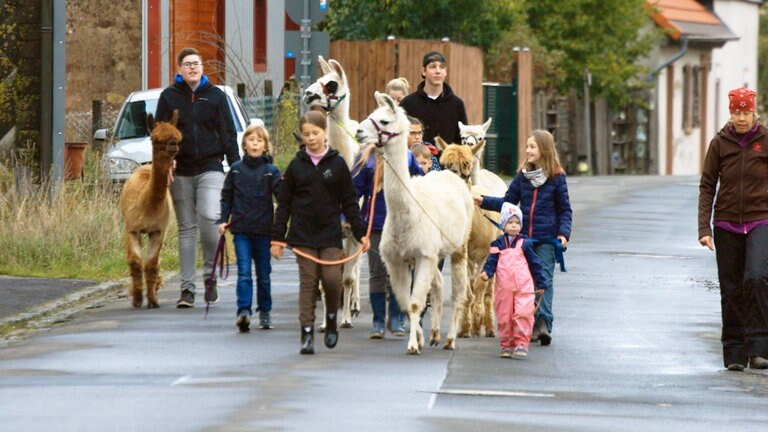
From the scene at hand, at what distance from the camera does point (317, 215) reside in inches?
476

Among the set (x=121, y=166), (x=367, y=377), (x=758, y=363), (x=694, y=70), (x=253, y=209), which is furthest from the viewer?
(x=694, y=70)

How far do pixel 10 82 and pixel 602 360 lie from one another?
10.2 m

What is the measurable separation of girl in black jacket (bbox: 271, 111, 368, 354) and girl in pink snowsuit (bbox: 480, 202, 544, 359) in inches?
40.9

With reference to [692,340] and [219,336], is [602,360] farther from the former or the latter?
[219,336]

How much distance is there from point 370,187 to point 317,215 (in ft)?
3.42

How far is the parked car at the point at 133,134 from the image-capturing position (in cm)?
2161

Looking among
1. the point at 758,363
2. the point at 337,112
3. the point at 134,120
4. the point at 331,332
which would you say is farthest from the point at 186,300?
the point at 134,120

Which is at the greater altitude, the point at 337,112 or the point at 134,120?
the point at 134,120

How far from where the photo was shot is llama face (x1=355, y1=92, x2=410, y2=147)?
475 inches

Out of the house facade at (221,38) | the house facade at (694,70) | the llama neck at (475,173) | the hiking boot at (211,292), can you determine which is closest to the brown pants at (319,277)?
the hiking boot at (211,292)

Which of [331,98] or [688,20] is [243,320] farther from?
[688,20]

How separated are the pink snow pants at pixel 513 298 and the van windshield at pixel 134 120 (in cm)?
1133

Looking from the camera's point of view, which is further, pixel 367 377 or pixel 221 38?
pixel 221 38

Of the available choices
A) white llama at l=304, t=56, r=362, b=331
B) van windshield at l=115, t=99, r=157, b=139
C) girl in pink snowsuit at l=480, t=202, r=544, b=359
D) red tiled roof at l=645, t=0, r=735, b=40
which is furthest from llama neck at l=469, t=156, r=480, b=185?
red tiled roof at l=645, t=0, r=735, b=40
